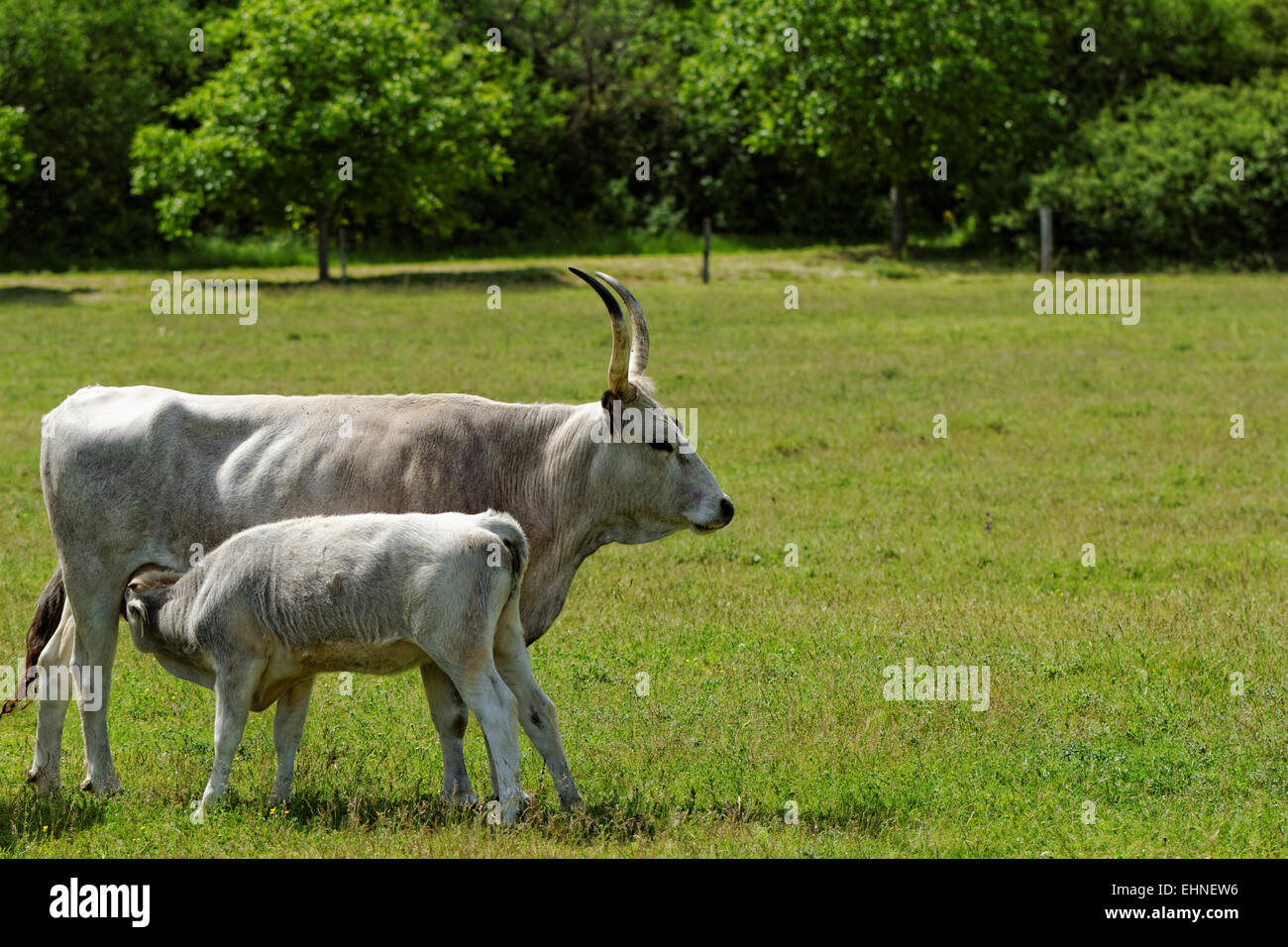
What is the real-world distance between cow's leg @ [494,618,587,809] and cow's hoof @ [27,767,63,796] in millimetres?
2385

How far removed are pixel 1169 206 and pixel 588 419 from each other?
127ft

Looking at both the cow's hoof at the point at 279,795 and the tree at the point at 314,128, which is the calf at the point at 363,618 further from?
the tree at the point at 314,128

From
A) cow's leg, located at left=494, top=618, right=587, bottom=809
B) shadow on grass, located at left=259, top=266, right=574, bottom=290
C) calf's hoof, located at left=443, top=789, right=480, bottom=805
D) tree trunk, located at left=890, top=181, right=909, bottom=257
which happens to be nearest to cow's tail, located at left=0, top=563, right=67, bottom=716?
calf's hoof, located at left=443, top=789, right=480, bottom=805

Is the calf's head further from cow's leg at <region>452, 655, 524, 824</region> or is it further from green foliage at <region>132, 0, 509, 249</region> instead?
green foliage at <region>132, 0, 509, 249</region>

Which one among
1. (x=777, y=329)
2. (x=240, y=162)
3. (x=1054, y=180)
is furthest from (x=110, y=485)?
(x=1054, y=180)

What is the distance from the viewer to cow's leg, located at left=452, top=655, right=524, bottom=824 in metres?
6.86

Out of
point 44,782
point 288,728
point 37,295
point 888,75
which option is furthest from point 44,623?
point 888,75

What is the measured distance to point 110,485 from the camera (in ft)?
25.2

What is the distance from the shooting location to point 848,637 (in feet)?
34.5

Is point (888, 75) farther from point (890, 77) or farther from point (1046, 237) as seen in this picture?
point (1046, 237)

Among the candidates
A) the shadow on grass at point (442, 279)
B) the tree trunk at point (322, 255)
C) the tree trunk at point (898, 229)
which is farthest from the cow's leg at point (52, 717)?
the tree trunk at point (898, 229)

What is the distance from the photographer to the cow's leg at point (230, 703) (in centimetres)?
711

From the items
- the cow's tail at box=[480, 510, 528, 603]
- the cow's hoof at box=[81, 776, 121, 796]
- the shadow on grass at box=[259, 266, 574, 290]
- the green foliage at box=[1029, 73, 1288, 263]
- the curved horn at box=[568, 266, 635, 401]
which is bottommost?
the cow's hoof at box=[81, 776, 121, 796]

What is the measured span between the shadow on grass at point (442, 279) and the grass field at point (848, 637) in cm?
1255
